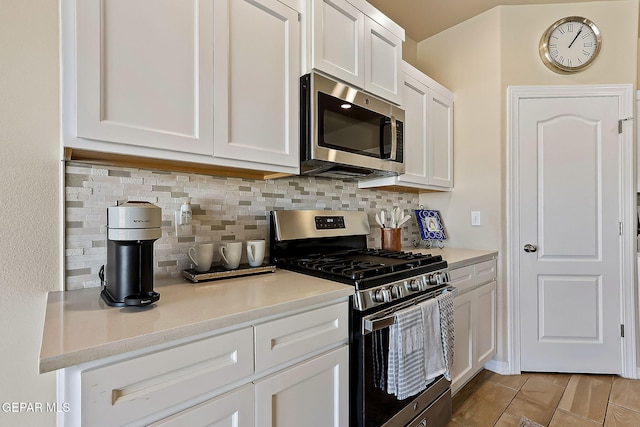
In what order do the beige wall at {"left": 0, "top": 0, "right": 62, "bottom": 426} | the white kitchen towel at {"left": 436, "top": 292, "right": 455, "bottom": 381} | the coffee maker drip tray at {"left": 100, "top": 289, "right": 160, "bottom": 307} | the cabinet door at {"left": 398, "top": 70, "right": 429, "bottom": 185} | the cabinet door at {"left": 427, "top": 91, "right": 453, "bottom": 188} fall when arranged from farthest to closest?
the cabinet door at {"left": 427, "top": 91, "right": 453, "bottom": 188} → the cabinet door at {"left": 398, "top": 70, "right": 429, "bottom": 185} → the white kitchen towel at {"left": 436, "top": 292, "right": 455, "bottom": 381} → the beige wall at {"left": 0, "top": 0, "right": 62, "bottom": 426} → the coffee maker drip tray at {"left": 100, "top": 289, "right": 160, "bottom": 307}

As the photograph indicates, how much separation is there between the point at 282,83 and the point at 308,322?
1.03 m

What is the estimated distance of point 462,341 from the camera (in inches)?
78.8

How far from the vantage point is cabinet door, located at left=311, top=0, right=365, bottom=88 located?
152 cm

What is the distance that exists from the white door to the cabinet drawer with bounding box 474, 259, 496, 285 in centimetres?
24

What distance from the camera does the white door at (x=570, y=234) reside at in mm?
2344

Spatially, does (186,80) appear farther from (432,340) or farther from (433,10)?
(433,10)

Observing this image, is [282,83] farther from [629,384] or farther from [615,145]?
[629,384]

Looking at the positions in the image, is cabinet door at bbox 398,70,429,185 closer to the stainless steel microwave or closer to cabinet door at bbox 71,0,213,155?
the stainless steel microwave

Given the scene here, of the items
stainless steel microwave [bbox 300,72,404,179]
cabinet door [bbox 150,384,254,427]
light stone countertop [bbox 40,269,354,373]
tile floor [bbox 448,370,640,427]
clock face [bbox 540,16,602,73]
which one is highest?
clock face [bbox 540,16,602,73]

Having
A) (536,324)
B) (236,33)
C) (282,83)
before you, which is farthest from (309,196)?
(536,324)

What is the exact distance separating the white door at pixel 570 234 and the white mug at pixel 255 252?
204cm

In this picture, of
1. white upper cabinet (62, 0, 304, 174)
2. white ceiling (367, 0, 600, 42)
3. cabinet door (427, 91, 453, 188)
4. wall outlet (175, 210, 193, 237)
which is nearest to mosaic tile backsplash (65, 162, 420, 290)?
wall outlet (175, 210, 193, 237)

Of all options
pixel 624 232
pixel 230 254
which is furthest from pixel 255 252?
pixel 624 232

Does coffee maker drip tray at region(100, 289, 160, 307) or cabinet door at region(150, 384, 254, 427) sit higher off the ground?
coffee maker drip tray at region(100, 289, 160, 307)
